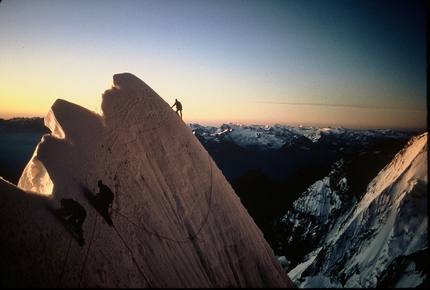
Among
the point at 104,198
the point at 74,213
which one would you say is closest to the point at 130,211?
the point at 104,198

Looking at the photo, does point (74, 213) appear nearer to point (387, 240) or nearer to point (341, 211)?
point (387, 240)

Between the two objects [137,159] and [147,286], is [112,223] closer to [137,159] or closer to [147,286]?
[147,286]

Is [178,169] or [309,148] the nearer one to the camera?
[178,169]

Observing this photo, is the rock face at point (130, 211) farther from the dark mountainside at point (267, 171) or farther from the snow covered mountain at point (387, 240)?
the dark mountainside at point (267, 171)

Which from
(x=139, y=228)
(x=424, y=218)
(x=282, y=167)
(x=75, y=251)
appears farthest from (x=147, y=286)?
(x=282, y=167)

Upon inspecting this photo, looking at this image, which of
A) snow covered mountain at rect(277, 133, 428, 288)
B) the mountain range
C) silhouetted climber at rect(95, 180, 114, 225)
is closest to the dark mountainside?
the mountain range

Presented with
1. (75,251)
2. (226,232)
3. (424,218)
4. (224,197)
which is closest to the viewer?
(75,251)
